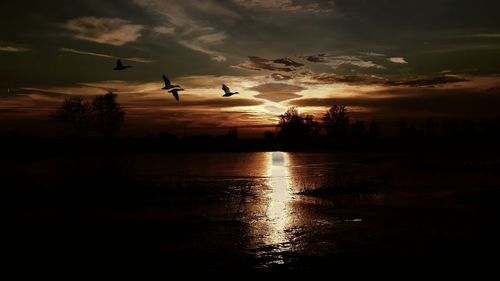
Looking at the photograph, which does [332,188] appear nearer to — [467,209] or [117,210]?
[467,209]

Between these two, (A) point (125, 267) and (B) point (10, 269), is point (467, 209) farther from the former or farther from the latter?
(B) point (10, 269)

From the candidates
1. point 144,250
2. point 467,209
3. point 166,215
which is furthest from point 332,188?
point 144,250

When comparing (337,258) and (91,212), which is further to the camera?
(91,212)

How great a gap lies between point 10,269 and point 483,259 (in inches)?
698

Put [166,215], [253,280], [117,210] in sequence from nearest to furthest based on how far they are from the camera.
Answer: [253,280] < [166,215] < [117,210]

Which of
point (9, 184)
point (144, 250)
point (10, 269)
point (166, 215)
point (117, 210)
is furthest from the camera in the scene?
point (9, 184)

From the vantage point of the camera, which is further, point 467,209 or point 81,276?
point 467,209

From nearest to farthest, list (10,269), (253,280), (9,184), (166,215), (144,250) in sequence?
(253,280), (10,269), (144,250), (166,215), (9,184)

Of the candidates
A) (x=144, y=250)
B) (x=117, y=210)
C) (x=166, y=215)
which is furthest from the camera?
(x=117, y=210)

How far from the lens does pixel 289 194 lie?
38.6 m

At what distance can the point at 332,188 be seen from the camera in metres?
40.0

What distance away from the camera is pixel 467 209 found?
2855 cm

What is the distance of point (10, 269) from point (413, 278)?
14409 millimetres

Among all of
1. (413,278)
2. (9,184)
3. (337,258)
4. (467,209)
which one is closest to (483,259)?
(413,278)
